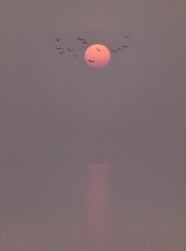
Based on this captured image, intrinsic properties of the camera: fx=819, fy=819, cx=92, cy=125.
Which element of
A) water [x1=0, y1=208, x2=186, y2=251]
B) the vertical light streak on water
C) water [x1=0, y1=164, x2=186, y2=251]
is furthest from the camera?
the vertical light streak on water

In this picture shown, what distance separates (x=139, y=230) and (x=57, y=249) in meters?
5.76

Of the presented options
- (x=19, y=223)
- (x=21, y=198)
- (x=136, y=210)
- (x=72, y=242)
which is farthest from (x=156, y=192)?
(x=72, y=242)

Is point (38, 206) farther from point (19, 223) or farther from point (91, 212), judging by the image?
point (19, 223)

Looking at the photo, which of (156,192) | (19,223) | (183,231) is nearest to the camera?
(183,231)

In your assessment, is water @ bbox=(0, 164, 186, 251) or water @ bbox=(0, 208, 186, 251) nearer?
water @ bbox=(0, 208, 186, 251)

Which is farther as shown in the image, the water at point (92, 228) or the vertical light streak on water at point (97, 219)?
the vertical light streak on water at point (97, 219)

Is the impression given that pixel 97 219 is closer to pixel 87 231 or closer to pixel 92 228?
pixel 92 228

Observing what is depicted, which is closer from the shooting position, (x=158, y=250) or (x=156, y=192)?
(x=158, y=250)

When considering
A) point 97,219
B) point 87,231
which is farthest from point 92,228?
point 97,219

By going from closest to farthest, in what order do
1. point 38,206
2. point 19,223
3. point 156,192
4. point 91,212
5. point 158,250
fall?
point 158,250, point 19,223, point 91,212, point 38,206, point 156,192

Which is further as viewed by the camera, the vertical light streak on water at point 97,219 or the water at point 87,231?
the vertical light streak on water at point 97,219

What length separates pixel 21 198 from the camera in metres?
49.0

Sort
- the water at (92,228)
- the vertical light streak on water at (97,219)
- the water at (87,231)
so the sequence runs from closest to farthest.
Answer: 1. the water at (87,231)
2. the water at (92,228)
3. the vertical light streak on water at (97,219)

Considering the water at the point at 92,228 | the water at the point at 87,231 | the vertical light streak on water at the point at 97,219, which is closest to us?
the water at the point at 87,231
